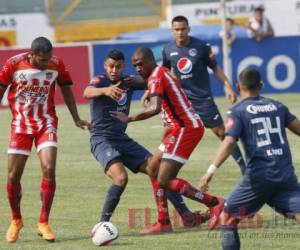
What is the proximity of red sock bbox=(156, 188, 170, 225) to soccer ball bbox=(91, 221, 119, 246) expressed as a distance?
0.83m

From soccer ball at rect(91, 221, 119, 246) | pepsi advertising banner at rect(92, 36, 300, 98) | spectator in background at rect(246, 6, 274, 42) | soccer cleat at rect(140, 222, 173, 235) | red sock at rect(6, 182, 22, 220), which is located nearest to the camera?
soccer ball at rect(91, 221, 119, 246)

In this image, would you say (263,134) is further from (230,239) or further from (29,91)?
(29,91)

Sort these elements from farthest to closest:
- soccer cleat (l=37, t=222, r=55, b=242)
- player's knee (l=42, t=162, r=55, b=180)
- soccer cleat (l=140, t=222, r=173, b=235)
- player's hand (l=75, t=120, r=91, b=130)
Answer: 1. player's hand (l=75, t=120, r=91, b=130)
2. soccer cleat (l=140, t=222, r=173, b=235)
3. player's knee (l=42, t=162, r=55, b=180)
4. soccer cleat (l=37, t=222, r=55, b=242)

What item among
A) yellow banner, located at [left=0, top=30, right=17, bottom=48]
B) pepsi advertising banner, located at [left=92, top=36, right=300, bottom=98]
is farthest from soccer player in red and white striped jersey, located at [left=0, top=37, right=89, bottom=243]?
yellow banner, located at [left=0, top=30, right=17, bottom=48]

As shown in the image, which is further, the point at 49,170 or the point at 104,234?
the point at 49,170

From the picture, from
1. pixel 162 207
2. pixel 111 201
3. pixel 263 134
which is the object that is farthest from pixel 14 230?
pixel 263 134

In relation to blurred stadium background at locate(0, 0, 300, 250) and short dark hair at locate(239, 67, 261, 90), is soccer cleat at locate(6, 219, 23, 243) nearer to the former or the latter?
blurred stadium background at locate(0, 0, 300, 250)

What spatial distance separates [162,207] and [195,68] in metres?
3.13

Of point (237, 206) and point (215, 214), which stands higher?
point (237, 206)

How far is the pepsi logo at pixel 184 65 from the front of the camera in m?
14.5

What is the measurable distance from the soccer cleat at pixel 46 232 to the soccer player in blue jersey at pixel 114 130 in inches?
34.1

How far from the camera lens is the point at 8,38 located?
1532 inches

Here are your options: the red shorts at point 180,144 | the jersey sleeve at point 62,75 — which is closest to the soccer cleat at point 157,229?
the red shorts at point 180,144

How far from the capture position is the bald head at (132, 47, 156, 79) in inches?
453
